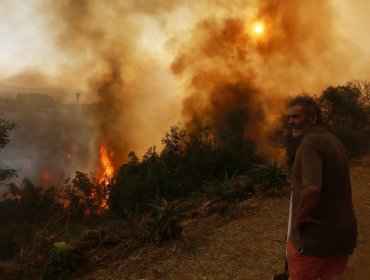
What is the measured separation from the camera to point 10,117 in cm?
9712

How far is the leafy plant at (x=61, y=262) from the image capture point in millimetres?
4961

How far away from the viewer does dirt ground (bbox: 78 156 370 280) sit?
4582 mm

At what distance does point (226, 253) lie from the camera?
5176 mm

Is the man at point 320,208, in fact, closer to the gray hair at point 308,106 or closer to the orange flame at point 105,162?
the gray hair at point 308,106

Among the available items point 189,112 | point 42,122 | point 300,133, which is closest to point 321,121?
point 300,133

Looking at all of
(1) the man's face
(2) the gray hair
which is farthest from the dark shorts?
(2) the gray hair

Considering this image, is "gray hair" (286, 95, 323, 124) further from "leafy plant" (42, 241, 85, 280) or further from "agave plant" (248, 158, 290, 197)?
"agave plant" (248, 158, 290, 197)

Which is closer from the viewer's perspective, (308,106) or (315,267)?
(315,267)

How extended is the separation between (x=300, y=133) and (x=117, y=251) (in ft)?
13.8

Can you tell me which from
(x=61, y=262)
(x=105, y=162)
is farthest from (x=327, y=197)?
(x=105, y=162)

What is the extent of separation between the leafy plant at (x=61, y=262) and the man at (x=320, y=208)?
373cm

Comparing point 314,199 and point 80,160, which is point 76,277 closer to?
point 314,199

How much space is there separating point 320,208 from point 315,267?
0.43 metres

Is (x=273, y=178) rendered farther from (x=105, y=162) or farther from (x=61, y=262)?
(x=105, y=162)
